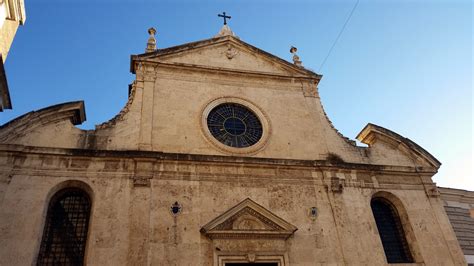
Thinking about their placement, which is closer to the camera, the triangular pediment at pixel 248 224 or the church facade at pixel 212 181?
the church facade at pixel 212 181

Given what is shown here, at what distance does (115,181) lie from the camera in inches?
370

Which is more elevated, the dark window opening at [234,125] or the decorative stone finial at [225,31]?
the decorative stone finial at [225,31]

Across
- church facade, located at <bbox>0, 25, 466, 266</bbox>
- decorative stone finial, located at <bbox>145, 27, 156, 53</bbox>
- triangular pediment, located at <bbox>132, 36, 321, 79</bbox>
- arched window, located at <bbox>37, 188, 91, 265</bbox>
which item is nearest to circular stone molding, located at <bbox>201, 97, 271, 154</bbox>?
church facade, located at <bbox>0, 25, 466, 266</bbox>

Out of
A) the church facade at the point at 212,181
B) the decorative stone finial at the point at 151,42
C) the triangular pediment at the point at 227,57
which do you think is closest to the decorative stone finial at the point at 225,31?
the triangular pediment at the point at 227,57

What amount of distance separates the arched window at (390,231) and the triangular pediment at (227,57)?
5.13m

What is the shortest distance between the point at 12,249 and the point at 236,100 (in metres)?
7.39

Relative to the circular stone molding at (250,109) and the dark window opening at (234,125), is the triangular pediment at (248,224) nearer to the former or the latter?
the circular stone molding at (250,109)

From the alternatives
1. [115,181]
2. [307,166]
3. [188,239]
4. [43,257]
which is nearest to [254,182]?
[307,166]

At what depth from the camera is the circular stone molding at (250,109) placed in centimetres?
1080

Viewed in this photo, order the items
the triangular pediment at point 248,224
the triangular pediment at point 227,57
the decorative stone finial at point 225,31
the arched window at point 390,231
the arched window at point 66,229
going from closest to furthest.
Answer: the arched window at point 66,229 < the triangular pediment at point 248,224 < the arched window at point 390,231 < the triangular pediment at point 227,57 < the decorative stone finial at point 225,31

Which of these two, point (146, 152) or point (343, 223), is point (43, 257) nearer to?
point (146, 152)

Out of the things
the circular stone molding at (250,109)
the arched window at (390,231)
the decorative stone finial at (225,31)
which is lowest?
the arched window at (390,231)

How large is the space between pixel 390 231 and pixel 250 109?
577 centimetres

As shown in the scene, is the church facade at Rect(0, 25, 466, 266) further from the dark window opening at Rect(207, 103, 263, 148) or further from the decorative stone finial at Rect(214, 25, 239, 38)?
the decorative stone finial at Rect(214, 25, 239, 38)
